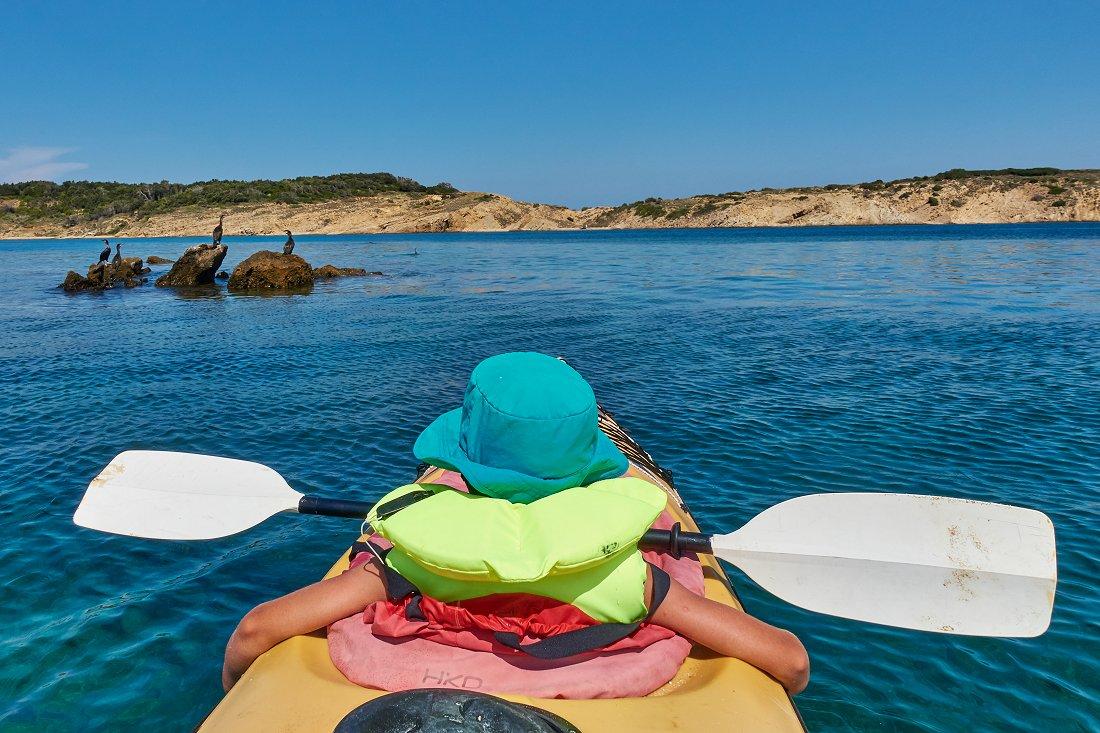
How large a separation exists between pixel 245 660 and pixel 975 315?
18372mm

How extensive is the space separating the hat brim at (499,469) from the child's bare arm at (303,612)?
1.99 feet

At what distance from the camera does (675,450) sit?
25.4 ft

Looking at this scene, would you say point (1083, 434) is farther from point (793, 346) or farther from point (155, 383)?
point (155, 383)

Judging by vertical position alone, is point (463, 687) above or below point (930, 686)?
above

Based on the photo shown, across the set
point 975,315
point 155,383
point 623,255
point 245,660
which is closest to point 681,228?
point 623,255

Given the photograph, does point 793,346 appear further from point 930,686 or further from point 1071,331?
point 930,686

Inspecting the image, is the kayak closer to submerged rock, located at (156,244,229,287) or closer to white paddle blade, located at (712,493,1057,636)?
white paddle blade, located at (712,493,1057,636)

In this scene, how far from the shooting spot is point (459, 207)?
102m

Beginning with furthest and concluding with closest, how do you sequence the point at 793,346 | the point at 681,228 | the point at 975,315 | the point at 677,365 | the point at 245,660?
1. the point at 681,228
2. the point at 975,315
3. the point at 793,346
4. the point at 677,365
5. the point at 245,660

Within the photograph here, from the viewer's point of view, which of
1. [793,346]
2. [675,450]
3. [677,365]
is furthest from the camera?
[793,346]

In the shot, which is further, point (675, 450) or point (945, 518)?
point (675, 450)

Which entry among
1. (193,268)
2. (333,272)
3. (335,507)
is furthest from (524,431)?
(333,272)

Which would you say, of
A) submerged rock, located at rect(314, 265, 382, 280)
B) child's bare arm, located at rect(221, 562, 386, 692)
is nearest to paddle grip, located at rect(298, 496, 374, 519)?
child's bare arm, located at rect(221, 562, 386, 692)

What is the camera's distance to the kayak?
7.48ft
